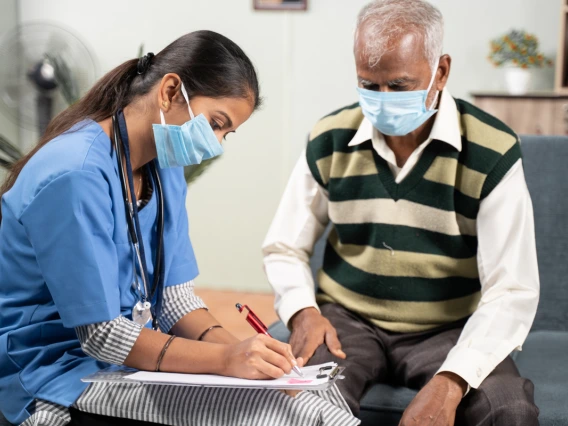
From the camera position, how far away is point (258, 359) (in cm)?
128

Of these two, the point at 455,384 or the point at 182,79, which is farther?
the point at 455,384

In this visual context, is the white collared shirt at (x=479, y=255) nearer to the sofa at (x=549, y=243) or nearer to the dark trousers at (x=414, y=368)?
the dark trousers at (x=414, y=368)

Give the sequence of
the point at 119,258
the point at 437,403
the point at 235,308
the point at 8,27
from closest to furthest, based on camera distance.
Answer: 1. the point at 119,258
2. the point at 437,403
3. the point at 235,308
4. the point at 8,27

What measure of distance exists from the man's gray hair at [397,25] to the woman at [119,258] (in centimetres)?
37

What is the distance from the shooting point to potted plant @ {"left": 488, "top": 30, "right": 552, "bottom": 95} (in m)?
3.84

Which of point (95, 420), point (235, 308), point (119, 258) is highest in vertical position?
point (119, 258)

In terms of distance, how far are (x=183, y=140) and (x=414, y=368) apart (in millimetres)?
732

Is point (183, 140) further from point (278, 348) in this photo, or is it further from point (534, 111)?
point (534, 111)

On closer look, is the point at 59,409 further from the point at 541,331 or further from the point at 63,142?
the point at 541,331

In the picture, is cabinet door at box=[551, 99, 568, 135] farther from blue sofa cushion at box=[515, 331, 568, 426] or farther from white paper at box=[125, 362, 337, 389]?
white paper at box=[125, 362, 337, 389]

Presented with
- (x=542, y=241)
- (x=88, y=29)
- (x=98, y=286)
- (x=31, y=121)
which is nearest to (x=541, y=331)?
(x=542, y=241)

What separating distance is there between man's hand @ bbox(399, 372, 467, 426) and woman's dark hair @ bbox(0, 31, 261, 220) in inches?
25.7

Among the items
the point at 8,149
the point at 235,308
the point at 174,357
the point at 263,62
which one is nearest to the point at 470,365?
the point at 174,357

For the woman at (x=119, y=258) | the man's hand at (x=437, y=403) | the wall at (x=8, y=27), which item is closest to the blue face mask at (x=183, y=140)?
the woman at (x=119, y=258)
